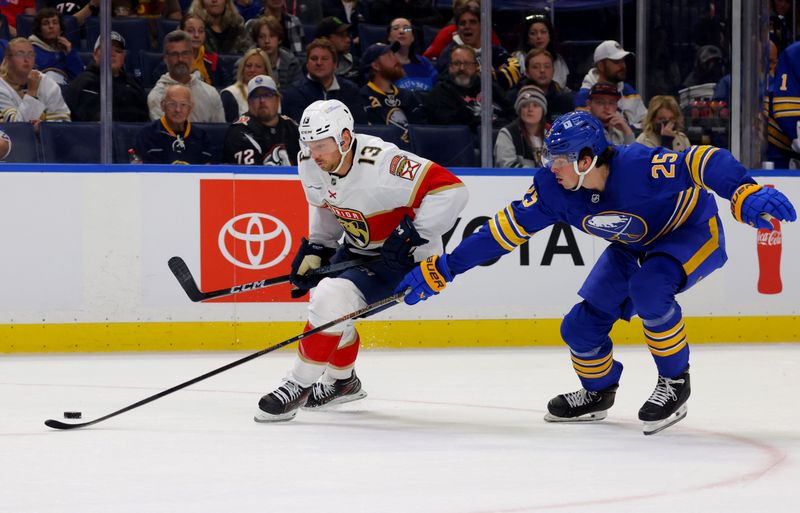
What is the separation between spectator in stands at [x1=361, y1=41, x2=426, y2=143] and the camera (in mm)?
7227

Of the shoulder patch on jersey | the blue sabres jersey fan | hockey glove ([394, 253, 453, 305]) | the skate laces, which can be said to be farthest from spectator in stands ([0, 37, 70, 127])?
the blue sabres jersey fan

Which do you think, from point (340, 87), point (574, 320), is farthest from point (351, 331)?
point (340, 87)

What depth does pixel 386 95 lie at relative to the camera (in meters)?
7.38

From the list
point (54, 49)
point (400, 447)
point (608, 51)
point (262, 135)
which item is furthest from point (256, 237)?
point (400, 447)

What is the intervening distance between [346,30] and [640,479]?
16.0 ft

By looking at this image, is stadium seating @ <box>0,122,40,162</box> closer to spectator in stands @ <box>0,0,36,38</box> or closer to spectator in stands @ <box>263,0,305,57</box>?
spectator in stands @ <box>0,0,36,38</box>

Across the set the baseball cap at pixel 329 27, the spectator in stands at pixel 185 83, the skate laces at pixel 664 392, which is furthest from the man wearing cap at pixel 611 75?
the skate laces at pixel 664 392

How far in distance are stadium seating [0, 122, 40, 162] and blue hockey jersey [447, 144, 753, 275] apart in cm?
321

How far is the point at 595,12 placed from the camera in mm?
7438

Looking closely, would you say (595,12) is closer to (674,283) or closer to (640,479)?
(674,283)

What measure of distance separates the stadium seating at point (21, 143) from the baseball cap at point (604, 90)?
313 centimetres

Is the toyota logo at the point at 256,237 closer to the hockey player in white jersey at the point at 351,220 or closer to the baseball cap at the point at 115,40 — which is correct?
the baseball cap at the point at 115,40

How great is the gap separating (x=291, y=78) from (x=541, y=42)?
148 centimetres

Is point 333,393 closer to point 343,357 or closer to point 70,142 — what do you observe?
point 343,357
